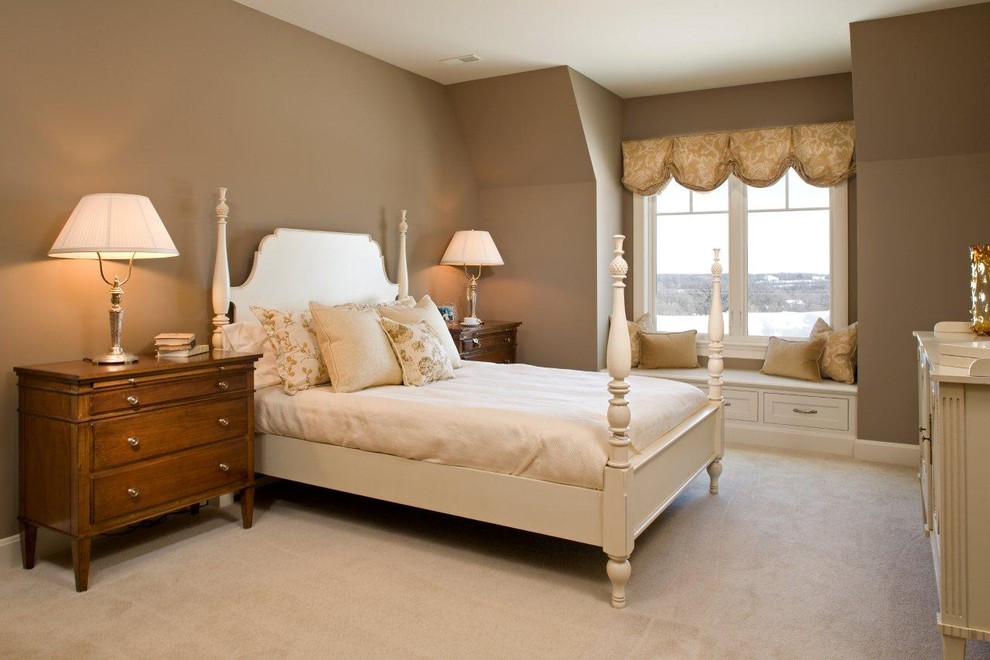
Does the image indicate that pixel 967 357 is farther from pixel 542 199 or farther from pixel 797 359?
pixel 542 199

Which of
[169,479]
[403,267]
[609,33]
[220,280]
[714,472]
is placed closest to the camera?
[169,479]

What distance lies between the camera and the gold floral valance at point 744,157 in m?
4.91

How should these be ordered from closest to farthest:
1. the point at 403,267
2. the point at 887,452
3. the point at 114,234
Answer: the point at 114,234
the point at 887,452
the point at 403,267

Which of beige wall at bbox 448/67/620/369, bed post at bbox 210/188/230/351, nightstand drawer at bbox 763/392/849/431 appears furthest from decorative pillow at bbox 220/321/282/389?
nightstand drawer at bbox 763/392/849/431

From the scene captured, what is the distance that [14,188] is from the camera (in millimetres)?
2848

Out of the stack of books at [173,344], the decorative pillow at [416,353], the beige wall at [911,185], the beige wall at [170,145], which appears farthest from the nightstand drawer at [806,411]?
the stack of books at [173,344]

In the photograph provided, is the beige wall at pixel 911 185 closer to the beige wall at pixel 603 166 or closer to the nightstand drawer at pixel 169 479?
the beige wall at pixel 603 166

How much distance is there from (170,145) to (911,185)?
409 cm

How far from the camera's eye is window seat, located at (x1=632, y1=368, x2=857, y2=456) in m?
4.60

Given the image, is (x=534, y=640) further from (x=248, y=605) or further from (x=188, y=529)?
(x=188, y=529)

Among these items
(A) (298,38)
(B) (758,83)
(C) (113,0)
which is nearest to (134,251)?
(C) (113,0)

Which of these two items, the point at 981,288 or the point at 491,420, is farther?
the point at 491,420

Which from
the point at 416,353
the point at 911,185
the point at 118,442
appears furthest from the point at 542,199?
the point at 118,442

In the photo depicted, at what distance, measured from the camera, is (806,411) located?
4707 mm
